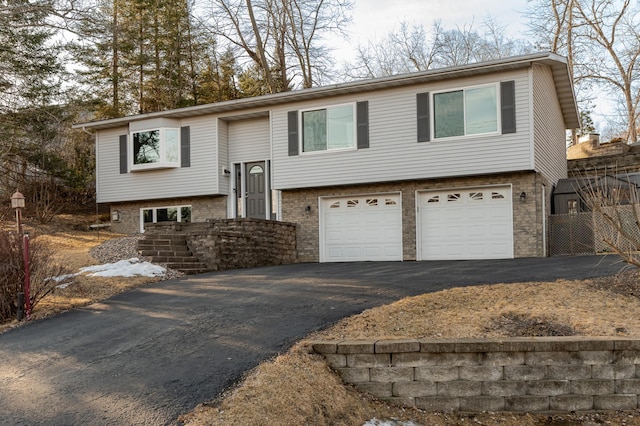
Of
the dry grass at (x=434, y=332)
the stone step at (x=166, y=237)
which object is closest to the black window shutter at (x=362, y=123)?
the stone step at (x=166, y=237)

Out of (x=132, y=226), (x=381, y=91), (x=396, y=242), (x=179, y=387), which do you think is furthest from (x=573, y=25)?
(x=179, y=387)

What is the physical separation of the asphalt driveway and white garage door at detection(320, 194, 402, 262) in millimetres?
4366

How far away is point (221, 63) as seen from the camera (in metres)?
26.7

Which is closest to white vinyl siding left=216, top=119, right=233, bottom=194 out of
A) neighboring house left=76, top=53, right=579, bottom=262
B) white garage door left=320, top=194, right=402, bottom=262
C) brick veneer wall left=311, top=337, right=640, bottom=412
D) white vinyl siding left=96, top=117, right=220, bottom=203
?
neighboring house left=76, top=53, right=579, bottom=262

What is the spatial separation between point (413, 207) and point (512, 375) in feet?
30.5

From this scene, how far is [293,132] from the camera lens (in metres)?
14.9

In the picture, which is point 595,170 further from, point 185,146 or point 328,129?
point 185,146

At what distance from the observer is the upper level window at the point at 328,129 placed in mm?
14336

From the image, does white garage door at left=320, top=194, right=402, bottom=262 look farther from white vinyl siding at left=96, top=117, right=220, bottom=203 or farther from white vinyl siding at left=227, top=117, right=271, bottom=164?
white vinyl siding at left=96, top=117, right=220, bottom=203

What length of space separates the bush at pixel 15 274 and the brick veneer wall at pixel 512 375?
18.2ft

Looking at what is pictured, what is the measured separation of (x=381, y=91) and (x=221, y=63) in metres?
15.0

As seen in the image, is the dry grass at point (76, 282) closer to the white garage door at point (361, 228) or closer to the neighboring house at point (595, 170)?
the white garage door at point (361, 228)

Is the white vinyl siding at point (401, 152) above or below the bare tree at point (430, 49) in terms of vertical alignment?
below

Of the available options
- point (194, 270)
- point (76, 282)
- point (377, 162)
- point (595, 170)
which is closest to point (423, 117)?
point (377, 162)
